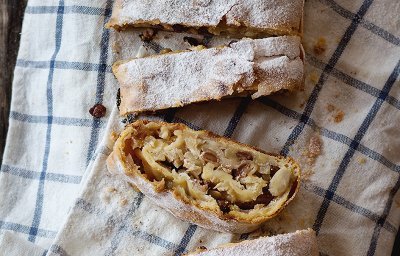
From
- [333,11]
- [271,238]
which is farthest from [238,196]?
[333,11]

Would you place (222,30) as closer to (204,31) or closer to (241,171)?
(204,31)

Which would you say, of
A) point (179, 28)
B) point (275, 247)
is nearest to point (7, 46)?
point (179, 28)

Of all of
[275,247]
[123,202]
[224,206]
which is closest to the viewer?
[275,247]

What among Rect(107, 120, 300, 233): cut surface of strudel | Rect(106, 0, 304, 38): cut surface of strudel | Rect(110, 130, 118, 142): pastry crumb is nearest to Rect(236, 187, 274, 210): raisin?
Rect(107, 120, 300, 233): cut surface of strudel

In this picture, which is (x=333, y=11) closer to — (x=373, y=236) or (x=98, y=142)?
(x=373, y=236)

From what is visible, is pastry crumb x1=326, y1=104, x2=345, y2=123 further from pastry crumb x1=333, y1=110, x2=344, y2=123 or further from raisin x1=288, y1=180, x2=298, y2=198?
raisin x1=288, y1=180, x2=298, y2=198

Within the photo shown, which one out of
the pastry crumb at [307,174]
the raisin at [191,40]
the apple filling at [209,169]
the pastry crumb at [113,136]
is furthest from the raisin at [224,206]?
the raisin at [191,40]
